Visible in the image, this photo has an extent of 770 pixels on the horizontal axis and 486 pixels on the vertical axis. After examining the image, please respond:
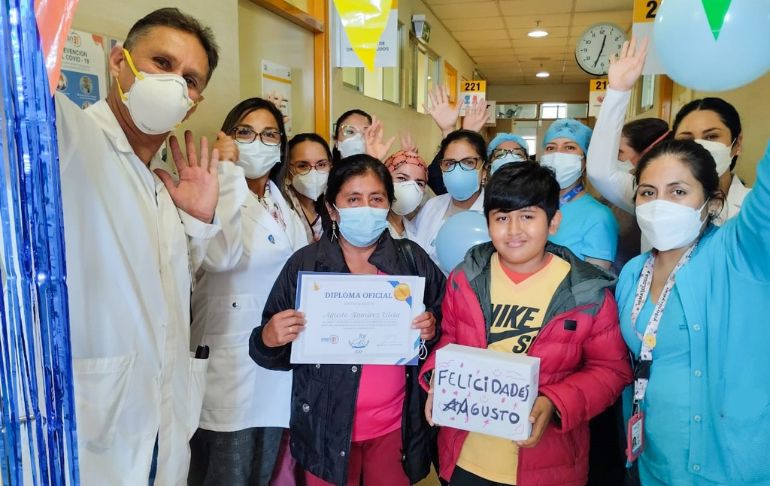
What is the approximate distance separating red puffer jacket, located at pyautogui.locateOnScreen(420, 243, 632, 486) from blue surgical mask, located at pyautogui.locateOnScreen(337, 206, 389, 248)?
45 cm

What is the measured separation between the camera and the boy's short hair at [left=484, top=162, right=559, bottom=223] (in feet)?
5.49

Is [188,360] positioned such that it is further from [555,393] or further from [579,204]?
[579,204]

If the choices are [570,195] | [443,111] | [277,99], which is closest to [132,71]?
[570,195]

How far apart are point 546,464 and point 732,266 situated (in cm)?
79

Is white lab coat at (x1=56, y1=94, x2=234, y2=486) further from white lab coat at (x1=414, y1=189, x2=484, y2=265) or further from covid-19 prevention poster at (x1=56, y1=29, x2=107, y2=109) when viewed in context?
white lab coat at (x1=414, y1=189, x2=484, y2=265)

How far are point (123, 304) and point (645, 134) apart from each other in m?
2.52

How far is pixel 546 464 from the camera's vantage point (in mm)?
1560

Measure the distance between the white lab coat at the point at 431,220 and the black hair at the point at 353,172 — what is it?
673 millimetres

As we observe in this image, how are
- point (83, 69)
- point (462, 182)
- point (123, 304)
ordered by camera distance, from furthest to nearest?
point (462, 182)
point (83, 69)
point (123, 304)

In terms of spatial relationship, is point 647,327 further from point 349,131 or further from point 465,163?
point 349,131

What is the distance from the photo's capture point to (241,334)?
1.99m

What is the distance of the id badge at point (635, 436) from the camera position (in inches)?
57.9

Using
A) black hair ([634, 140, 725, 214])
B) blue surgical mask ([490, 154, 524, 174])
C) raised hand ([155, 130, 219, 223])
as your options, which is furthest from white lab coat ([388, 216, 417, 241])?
black hair ([634, 140, 725, 214])

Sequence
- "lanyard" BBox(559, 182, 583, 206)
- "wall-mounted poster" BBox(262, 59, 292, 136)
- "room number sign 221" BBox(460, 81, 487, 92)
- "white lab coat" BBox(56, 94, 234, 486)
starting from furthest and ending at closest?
"room number sign 221" BBox(460, 81, 487, 92) < "wall-mounted poster" BBox(262, 59, 292, 136) < "lanyard" BBox(559, 182, 583, 206) < "white lab coat" BBox(56, 94, 234, 486)
